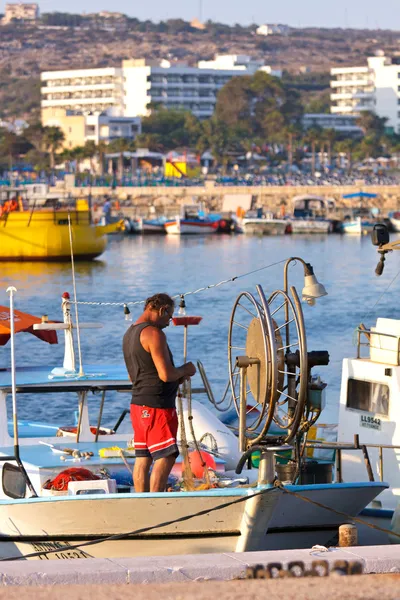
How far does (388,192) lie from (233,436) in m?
101

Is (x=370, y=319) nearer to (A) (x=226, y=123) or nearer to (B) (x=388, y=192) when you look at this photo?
(B) (x=388, y=192)

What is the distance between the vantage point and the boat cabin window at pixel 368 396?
39.8ft

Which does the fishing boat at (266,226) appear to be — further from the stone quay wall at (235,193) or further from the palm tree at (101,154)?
the palm tree at (101,154)

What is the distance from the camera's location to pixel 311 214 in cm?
9812

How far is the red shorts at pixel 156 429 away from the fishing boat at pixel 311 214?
261ft

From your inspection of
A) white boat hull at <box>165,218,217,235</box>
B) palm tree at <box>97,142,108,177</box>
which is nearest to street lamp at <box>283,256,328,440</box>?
white boat hull at <box>165,218,217,235</box>

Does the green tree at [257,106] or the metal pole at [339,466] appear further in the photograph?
the green tree at [257,106]

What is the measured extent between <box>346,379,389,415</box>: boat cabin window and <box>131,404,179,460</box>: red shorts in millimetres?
2925

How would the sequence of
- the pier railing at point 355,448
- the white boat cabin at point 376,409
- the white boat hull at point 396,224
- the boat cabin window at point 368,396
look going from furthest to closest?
the white boat hull at point 396,224
the boat cabin window at point 368,396
the white boat cabin at point 376,409
the pier railing at point 355,448

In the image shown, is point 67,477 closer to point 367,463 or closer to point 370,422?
point 367,463

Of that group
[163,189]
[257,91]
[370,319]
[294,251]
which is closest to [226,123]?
[257,91]

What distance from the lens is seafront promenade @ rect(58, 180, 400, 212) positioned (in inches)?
4331

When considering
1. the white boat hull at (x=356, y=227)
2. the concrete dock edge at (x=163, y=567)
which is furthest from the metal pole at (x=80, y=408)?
the white boat hull at (x=356, y=227)

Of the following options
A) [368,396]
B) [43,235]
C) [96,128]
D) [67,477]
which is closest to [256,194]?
[43,235]
